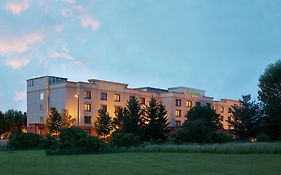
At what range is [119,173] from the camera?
18.7m

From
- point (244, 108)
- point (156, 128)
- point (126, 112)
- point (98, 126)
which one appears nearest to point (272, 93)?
point (244, 108)

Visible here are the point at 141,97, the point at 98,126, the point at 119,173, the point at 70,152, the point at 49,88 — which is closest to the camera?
the point at 119,173

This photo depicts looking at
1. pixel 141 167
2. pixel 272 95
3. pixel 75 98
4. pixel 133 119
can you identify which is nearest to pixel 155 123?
pixel 133 119

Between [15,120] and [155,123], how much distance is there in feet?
117

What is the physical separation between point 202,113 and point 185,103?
21338mm

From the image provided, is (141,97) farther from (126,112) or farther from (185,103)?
(126,112)

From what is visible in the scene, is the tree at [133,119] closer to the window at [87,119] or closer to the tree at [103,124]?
the tree at [103,124]

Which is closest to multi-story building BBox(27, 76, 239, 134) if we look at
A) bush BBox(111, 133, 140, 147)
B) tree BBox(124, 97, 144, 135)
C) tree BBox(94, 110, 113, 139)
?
tree BBox(94, 110, 113, 139)

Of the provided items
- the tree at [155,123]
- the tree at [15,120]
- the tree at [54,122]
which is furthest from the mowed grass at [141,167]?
the tree at [15,120]

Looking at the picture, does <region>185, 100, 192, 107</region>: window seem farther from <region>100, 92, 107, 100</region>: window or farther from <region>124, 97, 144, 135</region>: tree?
<region>124, 97, 144, 135</region>: tree

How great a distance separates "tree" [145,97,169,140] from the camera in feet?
202

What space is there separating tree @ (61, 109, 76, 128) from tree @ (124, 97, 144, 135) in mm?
10130

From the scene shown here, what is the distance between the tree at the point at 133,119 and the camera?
198 feet

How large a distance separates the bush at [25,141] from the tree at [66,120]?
56.1ft
